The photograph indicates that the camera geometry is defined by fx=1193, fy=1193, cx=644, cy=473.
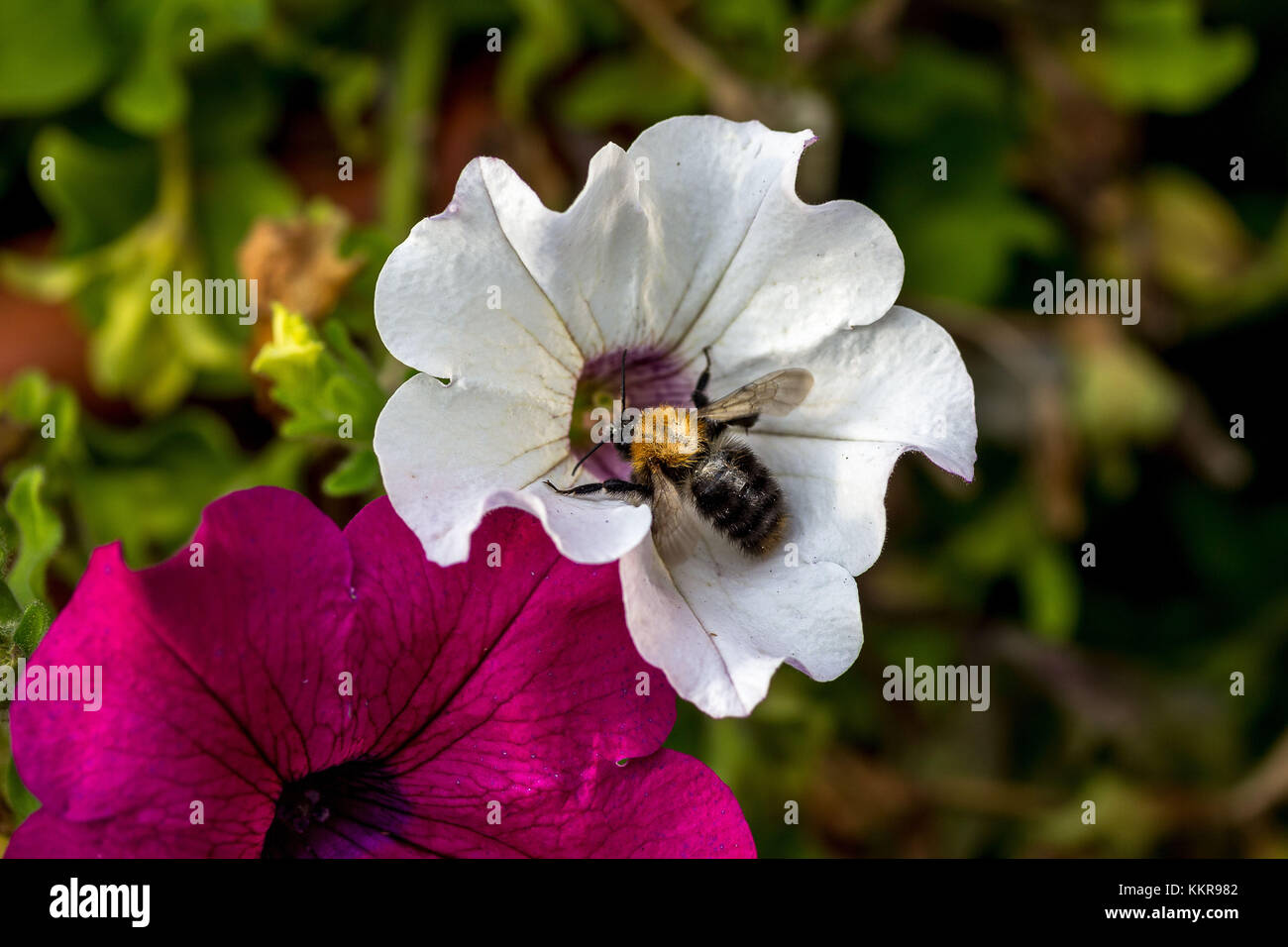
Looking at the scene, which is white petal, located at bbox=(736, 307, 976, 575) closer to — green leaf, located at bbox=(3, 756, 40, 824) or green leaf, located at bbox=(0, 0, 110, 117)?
green leaf, located at bbox=(3, 756, 40, 824)

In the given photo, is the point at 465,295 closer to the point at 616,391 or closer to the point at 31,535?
the point at 616,391

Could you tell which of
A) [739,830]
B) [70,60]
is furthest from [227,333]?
[739,830]

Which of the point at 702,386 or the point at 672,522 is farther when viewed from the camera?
the point at 702,386

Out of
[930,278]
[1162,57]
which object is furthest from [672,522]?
[1162,57]

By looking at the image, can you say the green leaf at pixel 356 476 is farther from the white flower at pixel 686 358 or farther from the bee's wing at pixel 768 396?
the bee's wing at pixel 768 396

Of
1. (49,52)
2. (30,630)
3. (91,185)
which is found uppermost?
(49,52)
